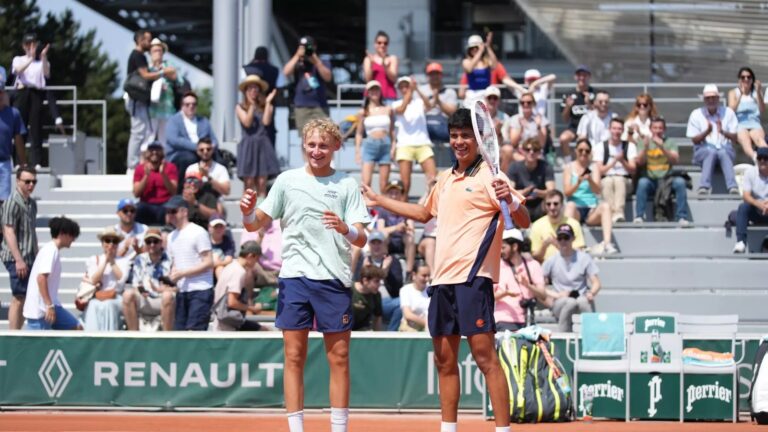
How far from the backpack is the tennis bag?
1.58m

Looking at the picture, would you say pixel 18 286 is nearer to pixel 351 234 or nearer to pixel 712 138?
pixel 351 234

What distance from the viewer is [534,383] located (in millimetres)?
12539

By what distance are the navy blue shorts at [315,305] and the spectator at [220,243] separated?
23.2 feet

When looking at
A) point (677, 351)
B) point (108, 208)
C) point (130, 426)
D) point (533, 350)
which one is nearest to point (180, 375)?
point (130, 426)

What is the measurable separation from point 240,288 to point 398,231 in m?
2.40

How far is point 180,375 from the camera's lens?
540 inches

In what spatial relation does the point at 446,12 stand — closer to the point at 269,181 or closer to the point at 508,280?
the point at 269,181

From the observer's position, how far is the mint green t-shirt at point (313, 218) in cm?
897

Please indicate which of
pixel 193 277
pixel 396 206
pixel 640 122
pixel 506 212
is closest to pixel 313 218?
pixel 396 206

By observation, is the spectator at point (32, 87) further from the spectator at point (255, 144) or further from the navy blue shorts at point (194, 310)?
the navy blue shorts at point (194, 310)

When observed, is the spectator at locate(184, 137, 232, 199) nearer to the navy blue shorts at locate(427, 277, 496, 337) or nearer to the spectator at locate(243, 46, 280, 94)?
the spectator at locate(243, 46, 280, 94)

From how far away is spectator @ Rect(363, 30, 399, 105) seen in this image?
1902 cm

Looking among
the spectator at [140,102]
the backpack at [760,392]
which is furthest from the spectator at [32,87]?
the backpack at [760,392]

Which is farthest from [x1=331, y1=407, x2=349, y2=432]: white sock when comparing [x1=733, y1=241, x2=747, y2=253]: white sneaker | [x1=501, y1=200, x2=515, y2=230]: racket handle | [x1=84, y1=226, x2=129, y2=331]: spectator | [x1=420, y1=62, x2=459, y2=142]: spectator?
[x1=420, y1=62, x2=459, y2=142]: spectator
